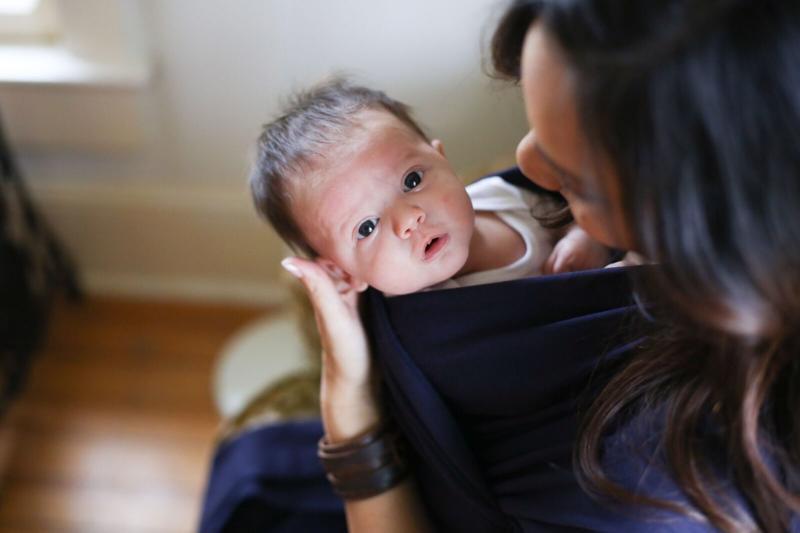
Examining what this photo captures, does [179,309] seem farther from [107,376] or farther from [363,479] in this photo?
[363,479]

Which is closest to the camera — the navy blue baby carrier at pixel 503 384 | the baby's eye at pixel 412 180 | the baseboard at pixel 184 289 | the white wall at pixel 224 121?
the navy blue baby carrier at pixel 503 384

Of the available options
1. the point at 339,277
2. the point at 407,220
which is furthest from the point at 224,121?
the point at 407,220

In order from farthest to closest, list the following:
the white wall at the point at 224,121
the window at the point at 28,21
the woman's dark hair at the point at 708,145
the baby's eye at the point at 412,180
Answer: the window at the point at 28,21
the white wall at the point at 224,121
the baby's eye at the point at 412,180
the woman's dark hair at the point at 708,145

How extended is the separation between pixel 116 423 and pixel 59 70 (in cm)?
76

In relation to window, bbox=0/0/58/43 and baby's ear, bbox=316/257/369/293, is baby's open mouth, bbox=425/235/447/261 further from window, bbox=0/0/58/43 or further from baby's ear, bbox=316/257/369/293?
window, bbox=0/0/58/43

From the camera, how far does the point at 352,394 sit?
100 centimetres

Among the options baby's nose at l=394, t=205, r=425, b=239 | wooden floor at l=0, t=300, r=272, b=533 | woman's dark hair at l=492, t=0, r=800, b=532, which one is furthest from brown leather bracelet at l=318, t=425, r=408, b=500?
wooden floor at l=0, t=300, r=272, b=533

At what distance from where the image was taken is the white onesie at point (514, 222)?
93cm

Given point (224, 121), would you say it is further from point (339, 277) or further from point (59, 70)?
point (339, 277)

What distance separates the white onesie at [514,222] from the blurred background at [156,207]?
1.41ft

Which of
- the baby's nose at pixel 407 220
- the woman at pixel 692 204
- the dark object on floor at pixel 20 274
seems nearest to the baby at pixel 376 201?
the baby's nose at pixel 407 220

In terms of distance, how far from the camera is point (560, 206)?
3.06 ft

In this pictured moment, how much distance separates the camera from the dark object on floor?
69.2 inches

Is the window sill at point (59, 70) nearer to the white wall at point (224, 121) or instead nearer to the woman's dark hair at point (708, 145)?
the white wall at point (224, 121)
